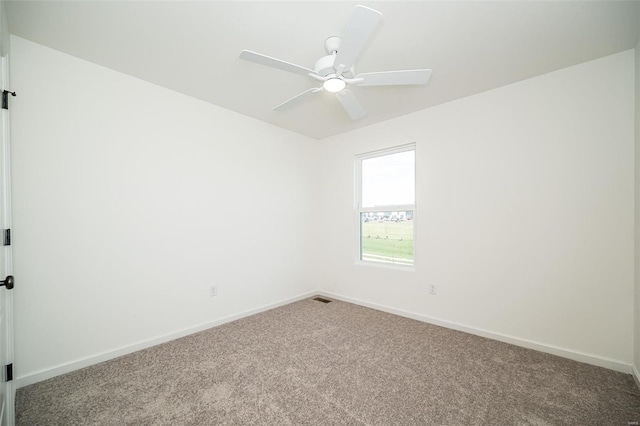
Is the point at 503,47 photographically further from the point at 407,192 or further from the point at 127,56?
the point at 127,56

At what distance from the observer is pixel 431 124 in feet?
10.2

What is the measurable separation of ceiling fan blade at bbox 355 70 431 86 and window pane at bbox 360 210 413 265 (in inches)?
69.0

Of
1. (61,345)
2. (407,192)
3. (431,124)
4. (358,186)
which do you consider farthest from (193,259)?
(431,124)

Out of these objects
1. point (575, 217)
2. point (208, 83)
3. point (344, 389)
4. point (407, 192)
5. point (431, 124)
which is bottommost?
point (344, 389)

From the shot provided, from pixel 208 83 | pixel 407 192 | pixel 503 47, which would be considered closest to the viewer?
pixel 503 47

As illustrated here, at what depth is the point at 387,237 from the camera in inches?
141

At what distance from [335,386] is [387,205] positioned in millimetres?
2280

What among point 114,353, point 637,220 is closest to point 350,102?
point 637,220

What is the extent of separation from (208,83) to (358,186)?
90.0 inches

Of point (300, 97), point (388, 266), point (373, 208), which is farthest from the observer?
point (373, 208)

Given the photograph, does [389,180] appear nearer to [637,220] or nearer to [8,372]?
[637,220]

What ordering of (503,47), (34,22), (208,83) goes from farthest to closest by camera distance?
1. (208,83)
2. (503,47)
3. (34,22)

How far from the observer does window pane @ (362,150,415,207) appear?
3.39m

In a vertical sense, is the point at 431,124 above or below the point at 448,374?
above
